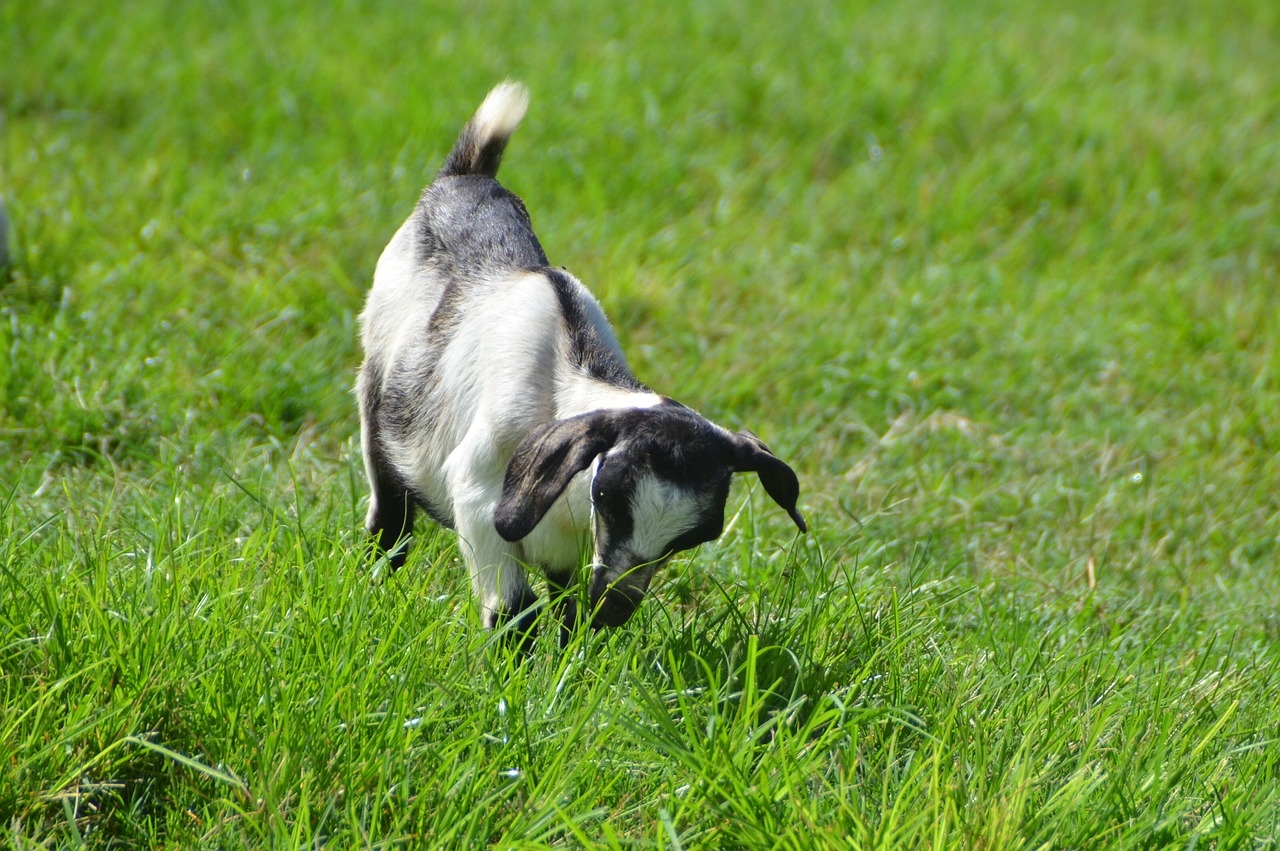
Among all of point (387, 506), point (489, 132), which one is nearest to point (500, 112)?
point (489, 132)

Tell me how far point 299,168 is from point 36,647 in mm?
3917

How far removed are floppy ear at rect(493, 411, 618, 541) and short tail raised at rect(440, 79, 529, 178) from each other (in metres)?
1.60

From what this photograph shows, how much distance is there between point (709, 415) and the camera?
508 cm

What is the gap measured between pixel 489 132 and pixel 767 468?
5.70ft

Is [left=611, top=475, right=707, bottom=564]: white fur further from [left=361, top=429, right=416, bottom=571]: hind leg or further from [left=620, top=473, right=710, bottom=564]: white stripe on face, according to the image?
[left=361, top=429, right=416, bottom=571]: hind leg

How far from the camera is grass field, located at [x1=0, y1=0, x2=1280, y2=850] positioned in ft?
8.41

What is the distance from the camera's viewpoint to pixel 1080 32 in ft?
29.8

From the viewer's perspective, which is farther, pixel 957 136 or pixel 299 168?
pixel 957 136

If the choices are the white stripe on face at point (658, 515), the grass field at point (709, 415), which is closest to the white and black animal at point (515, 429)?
the white stripe on face at point (658, 515)

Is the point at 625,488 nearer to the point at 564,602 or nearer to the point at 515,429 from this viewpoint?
the point at 515,429

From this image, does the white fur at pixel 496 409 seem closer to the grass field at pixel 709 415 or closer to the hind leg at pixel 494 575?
the hind leg at pixel 494 575

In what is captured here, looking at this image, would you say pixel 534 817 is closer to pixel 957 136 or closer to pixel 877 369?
pixel 877 369

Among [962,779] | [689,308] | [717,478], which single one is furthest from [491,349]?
→ [689,308]

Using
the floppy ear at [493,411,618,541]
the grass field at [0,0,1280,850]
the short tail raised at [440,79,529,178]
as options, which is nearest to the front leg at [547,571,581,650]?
the grass field at [0,0,1280,850]
